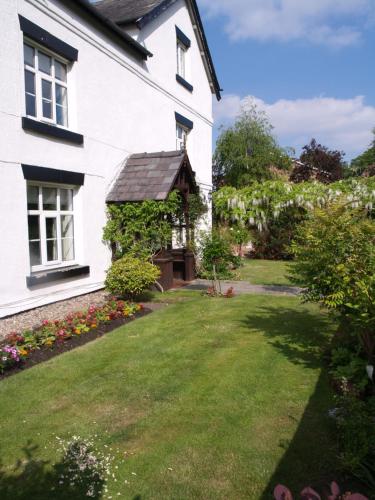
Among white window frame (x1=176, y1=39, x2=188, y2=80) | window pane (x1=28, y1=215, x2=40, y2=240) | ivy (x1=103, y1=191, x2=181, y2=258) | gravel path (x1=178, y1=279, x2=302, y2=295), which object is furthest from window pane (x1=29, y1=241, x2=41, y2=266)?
white window frame (x1=176, y1=39, x2=188, y2=80)

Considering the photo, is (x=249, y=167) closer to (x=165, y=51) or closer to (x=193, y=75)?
(x=193, y=75)

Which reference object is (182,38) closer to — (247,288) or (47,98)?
(47,98)

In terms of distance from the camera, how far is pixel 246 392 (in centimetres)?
445

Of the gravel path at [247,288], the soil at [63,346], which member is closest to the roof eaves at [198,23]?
the gravel path at [247,288]

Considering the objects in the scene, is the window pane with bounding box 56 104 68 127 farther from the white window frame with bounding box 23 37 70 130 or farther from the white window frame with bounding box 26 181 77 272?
the white window frame with bounding box 26 181 77 272

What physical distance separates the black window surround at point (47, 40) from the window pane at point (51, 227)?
3.54 meters

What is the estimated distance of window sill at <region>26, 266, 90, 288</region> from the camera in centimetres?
788

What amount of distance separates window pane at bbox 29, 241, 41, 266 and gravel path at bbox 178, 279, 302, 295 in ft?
14.0

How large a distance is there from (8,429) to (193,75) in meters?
14.9

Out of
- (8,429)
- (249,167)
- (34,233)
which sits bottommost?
(8,429)

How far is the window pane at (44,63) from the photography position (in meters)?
8.34

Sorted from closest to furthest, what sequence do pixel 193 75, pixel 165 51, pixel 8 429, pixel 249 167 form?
pixel 8 429 → pixel 165 51 → pixel 193 75 → pixel 249 167

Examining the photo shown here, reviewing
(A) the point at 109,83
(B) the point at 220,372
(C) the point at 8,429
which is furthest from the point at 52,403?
(A) the point at 109,83

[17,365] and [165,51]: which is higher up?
[165,51]
